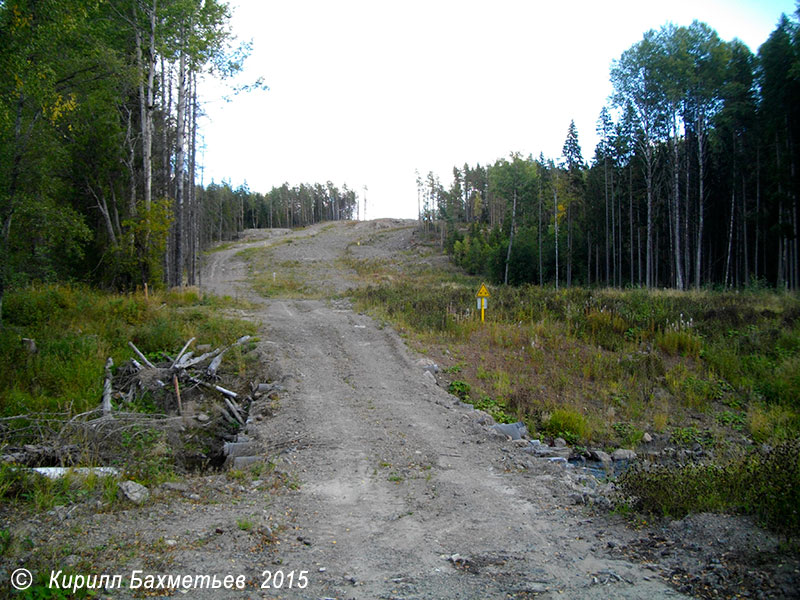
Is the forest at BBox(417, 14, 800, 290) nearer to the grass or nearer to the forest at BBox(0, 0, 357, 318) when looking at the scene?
the grass

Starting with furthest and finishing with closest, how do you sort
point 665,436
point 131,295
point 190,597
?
1. point 131,295
2. point 665,436
3. point 190,597

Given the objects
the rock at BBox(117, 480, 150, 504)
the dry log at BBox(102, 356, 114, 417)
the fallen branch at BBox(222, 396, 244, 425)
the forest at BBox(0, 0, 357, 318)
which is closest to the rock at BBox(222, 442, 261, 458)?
the fallen branch at BBox(222, 396, 244, 425)

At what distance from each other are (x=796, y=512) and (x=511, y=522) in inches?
107

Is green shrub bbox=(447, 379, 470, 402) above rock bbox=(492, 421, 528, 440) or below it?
above

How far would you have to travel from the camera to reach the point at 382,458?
7723 millimetres

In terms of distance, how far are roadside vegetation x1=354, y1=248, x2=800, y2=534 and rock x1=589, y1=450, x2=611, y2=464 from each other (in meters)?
0.47

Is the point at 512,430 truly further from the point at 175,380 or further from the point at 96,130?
the point at 96,130

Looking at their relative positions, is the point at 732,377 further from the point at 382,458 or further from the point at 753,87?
the point at 753,87

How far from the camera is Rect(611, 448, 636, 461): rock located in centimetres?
956

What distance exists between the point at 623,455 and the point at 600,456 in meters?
0.60

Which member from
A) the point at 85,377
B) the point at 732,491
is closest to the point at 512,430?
the point at 732,491

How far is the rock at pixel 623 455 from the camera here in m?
9.56

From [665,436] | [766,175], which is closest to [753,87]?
[766,175]

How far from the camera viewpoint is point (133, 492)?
5898 mm
